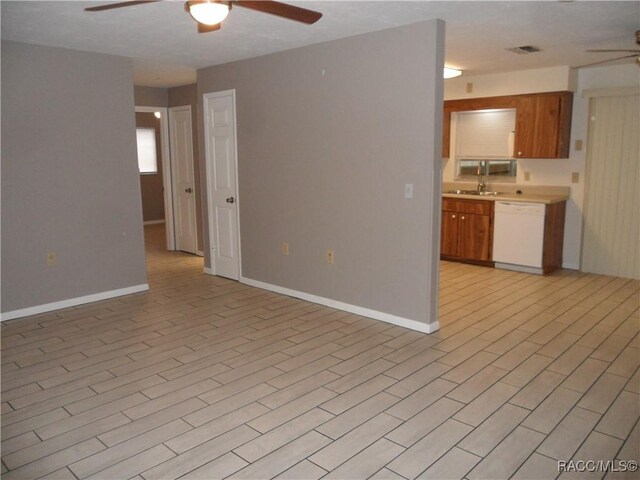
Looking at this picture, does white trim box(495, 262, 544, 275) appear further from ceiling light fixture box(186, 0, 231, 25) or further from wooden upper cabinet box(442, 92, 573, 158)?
ceiling light fixture box(186, 0, 231, 25)

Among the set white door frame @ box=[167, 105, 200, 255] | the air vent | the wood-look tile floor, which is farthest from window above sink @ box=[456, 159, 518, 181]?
white door frame @ box=[167, 105, 200, 255]

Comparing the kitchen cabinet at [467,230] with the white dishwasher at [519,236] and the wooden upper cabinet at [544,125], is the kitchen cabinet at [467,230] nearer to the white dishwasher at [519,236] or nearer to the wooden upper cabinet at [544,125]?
the white dishwasher at [519,236]

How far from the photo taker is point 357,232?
4516 millimetres

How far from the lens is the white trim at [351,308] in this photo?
164 inches

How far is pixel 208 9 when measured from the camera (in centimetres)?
240

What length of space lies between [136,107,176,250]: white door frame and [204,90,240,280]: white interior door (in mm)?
1711

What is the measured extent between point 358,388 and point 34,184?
3564 millimetres

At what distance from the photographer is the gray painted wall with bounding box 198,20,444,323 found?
3949 mm

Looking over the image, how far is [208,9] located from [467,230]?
4937 mm

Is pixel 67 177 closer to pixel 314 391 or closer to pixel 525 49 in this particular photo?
pixel 314 391

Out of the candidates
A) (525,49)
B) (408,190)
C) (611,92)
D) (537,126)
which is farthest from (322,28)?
(611,92)

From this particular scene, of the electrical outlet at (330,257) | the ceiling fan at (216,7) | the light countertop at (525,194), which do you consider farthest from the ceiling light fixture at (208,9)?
the light countertop at (525,194)

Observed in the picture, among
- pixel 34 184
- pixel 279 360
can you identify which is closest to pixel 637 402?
pixel 279 360

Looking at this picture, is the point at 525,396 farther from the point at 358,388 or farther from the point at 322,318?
the point at 322,318
